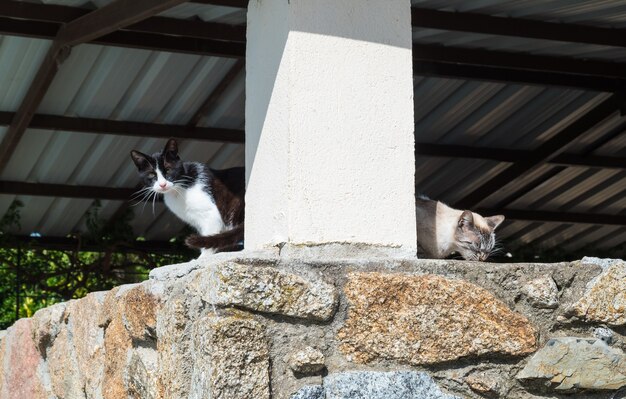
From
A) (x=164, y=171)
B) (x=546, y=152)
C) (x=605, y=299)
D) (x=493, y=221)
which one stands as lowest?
(x=605, y=299)

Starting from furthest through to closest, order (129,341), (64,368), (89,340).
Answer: (64,368) → (89,340) → (129,341)

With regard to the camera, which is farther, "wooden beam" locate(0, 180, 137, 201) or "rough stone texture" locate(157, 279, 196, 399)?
"wooden beam" locate(0, 180, 137, 201)

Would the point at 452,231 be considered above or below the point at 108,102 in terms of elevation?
below

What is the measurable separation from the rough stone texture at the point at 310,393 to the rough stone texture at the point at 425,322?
0.13 m

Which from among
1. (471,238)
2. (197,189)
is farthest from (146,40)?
(471,238)

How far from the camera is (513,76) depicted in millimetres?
6445

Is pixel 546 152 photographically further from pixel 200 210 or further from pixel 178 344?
pixel 178 344

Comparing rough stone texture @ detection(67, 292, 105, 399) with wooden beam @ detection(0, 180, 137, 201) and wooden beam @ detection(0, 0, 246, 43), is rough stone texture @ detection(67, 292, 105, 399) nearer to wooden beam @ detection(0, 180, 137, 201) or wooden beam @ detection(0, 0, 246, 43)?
wooden beam @ detection(0, 0, 246, 43)

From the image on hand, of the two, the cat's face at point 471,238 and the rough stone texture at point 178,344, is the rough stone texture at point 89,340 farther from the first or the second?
the cat's face at point 471,238

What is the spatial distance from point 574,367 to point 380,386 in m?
0.58

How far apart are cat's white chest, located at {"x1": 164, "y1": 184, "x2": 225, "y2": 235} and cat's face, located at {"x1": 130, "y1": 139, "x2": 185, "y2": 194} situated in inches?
2.5

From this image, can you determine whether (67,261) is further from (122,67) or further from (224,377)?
(224,377)

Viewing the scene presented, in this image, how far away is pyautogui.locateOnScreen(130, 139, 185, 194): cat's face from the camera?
4.75 metres

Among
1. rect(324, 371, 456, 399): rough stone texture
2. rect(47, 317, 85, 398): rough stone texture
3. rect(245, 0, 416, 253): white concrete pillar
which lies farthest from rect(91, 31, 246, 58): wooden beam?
rect(324, 371, 456, 399): rough stone texture
